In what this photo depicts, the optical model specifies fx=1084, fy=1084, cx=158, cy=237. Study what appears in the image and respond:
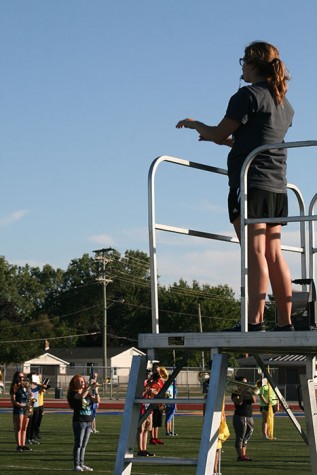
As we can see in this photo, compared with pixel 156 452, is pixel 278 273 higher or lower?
higher

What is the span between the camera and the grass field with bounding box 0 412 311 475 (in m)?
20.4

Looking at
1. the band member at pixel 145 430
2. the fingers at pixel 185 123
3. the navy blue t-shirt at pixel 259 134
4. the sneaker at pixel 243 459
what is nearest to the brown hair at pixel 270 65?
the navy blue t-shirt at pixel 259 134

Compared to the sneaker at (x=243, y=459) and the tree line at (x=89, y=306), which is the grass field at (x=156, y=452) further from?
the tree line at (x=89, y=306)

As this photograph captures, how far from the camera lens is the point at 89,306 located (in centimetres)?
14500

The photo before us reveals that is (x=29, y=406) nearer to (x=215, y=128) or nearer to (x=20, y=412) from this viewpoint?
(x=20, y=412)

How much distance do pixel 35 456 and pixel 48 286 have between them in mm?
132687

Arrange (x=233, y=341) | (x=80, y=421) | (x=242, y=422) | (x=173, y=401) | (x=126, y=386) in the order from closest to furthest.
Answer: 1. (x=173, y=401)
2. (x=233, y=341)
3. (x=80, y=421)
4. (x=242, y=422)
5. (x=126, y=386)

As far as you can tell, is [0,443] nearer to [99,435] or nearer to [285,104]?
[99,435]

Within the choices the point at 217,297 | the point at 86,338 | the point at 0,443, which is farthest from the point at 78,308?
the point at 0,443

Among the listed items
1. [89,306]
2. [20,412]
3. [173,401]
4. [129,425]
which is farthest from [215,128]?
[89,306]

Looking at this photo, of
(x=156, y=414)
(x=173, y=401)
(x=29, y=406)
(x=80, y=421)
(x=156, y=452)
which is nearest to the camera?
(x=173, y=401)

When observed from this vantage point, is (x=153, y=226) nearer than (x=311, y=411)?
Yes

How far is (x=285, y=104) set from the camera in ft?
24.4

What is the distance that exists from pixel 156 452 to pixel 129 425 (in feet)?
58.4
